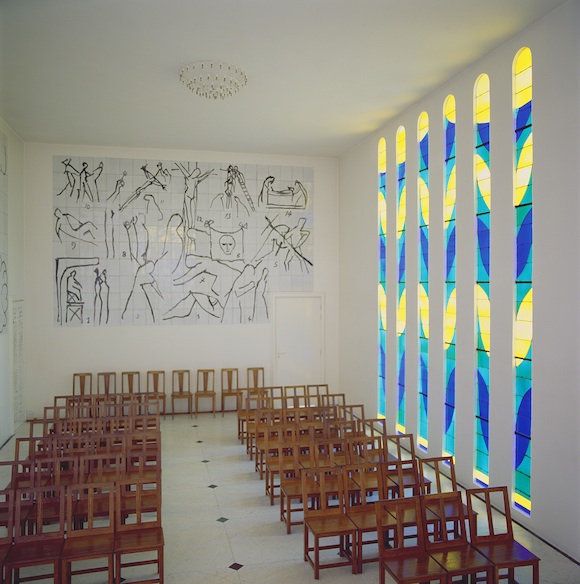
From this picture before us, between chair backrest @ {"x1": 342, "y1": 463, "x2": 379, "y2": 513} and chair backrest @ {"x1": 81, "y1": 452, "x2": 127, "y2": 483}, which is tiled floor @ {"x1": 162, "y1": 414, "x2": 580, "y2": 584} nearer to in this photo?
chair backrest @ {"x1": 342, "y1": 463, "x2": 379, "y2": 513}

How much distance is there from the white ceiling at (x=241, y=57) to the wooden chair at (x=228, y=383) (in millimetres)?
4696

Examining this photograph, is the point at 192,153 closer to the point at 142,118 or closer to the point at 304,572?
the point at 142,118

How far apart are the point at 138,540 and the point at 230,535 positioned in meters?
1.52

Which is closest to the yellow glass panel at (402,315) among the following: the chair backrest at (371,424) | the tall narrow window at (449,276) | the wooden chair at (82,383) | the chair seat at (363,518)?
the tall narrow window at (449,276)

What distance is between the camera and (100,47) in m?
6.65

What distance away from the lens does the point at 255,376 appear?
39.7 ft

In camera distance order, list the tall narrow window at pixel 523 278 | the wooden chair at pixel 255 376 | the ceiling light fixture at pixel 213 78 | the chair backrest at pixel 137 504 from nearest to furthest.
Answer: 1. the chair backrest at pixel 137 504
2. the tall narrow window at pixel 523 278
3. the ceiling light fixture at pixel 213 78
4. the wooden chair at pixel 255 376

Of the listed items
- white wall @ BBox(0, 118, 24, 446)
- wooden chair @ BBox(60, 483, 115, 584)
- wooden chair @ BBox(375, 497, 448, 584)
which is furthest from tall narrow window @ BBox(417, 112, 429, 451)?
white wall @ BBox(0, 118, 24, 446)

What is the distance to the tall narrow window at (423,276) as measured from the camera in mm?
8562

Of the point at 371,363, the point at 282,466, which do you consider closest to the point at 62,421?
the point at 282,466

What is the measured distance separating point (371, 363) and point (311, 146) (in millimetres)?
4339

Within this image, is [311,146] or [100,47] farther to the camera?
[311,146]

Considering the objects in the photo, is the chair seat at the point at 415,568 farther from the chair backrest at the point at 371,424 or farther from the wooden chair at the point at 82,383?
the wooden chair at the point at 82,383

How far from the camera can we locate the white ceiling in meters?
5.78
